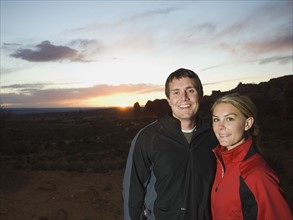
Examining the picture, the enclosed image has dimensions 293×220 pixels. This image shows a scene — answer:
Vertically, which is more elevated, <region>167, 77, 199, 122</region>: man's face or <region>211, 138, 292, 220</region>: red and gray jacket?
<region>167, 77, 199, 122</region>: man's face

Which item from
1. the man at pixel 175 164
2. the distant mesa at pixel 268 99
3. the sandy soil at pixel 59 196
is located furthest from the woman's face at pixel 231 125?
the distant mesa at pixel 268 99

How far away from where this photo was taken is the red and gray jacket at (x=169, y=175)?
2.85m

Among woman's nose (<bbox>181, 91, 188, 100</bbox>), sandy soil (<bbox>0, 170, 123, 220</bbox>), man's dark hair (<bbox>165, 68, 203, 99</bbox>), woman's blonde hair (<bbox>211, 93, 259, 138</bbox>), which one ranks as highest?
man's dark hair (<bbox>165, 68, 203, 99</bbox>)

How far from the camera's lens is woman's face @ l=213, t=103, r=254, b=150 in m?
2.68

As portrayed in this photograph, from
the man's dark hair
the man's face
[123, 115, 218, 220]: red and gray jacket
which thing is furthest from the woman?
the man's dark hair

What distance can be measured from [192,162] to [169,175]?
26 centimetres

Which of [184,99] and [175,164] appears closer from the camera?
[175,164]

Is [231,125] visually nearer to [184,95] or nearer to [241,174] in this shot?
[241,174]

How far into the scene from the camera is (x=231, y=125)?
8.80 feet

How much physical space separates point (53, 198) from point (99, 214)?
1648 mm

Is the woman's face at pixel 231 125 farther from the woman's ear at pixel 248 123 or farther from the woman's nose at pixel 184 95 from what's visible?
the woman's nose at pixel 184 95

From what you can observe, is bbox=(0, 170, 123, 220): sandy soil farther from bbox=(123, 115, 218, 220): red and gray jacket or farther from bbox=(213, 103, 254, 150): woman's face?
bbox=(213, 103, 254, 150): woman's face

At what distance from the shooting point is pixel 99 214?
7512 millimetres

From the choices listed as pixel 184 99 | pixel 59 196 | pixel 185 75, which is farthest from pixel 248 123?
pixel 59 196
